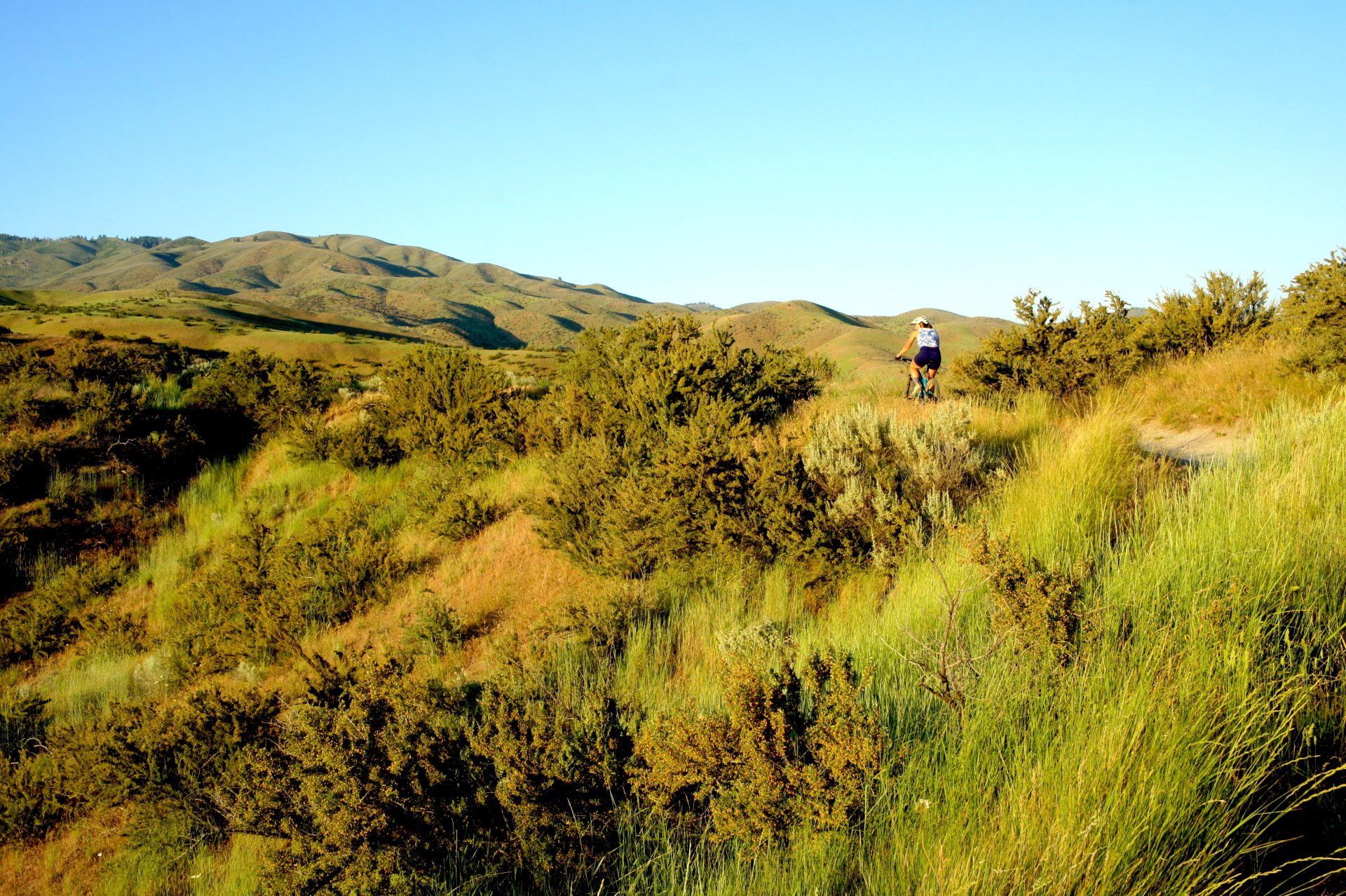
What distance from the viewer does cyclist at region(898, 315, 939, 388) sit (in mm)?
12883

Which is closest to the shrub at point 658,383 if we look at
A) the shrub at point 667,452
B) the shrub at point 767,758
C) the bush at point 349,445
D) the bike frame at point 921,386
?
the shrub at point 667,452

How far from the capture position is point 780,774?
3.05 metres

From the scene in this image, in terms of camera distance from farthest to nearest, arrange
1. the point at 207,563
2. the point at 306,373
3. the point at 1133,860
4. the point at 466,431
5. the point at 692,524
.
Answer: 1. the point at 306,373
2. the point at 466,431
3. the point at 207,563
4. the point at 692,524
5. the point at 1133,860

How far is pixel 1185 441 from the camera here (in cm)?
1073

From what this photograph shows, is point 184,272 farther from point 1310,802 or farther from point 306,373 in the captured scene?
point 1310,802

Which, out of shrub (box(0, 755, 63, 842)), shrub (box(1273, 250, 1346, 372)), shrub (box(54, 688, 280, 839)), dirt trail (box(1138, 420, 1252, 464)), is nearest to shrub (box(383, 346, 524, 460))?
shrub (box(54, 688, 280, 839))

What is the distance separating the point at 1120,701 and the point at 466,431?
35.6 ft

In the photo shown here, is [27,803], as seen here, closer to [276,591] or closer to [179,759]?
[179,759]

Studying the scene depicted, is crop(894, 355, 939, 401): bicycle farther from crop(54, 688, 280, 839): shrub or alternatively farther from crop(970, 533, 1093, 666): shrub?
crop(54, 688, 280, 839): shrub

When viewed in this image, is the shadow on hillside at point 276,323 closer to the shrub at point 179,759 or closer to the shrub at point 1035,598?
the shrub at point 179,759

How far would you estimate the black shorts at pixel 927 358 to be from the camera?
1288 centimetres

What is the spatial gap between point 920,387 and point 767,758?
10409mm

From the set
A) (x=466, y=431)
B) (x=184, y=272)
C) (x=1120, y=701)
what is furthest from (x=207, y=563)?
(x=184, y=272)

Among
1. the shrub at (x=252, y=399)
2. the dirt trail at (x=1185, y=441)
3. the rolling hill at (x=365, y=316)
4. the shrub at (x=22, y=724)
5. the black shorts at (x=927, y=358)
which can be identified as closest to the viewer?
the shrub at (x=22, y=724)
